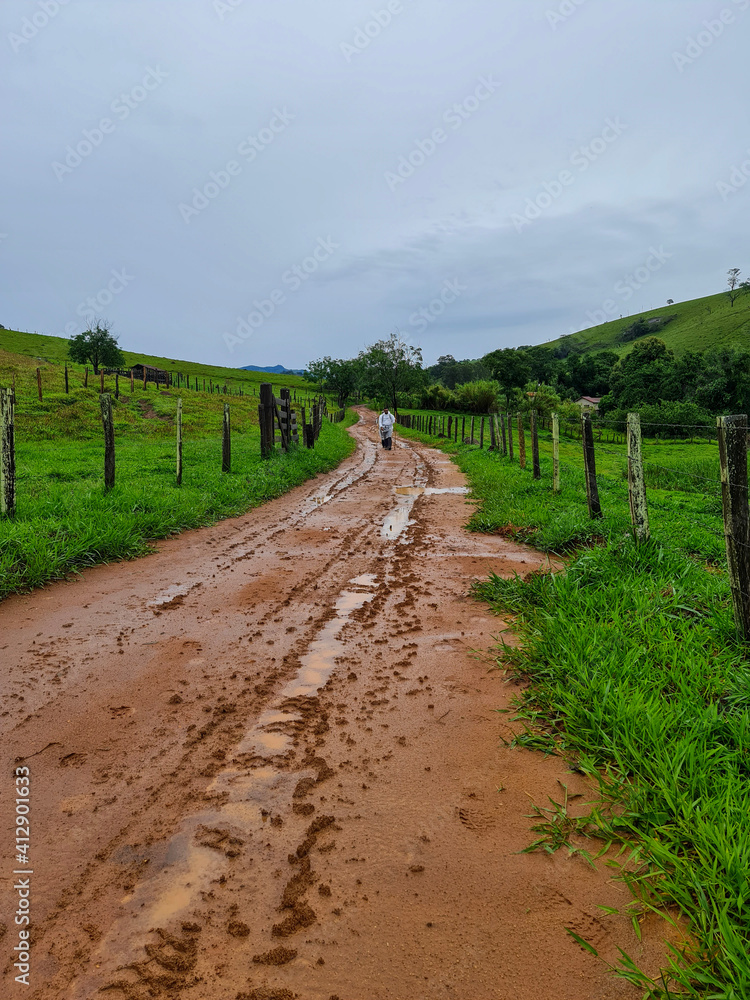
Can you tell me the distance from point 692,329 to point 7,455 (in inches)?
5384

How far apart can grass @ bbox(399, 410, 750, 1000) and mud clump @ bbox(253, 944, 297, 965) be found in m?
1.01

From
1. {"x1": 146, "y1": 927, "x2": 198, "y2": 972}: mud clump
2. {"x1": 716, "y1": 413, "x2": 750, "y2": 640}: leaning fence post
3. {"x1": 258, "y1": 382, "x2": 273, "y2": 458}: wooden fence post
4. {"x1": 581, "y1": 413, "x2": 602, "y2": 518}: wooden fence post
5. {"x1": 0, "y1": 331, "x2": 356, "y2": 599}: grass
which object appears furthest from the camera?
{"x1": 258, "y1": 382, "x2": 273, "y2": 458}: wooden fence post

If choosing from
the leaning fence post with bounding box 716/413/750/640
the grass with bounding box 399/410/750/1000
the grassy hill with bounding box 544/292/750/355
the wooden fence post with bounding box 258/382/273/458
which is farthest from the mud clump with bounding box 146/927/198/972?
the grassy hill with bounding box 544/292/750/355

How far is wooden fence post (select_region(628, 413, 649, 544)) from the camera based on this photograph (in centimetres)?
580

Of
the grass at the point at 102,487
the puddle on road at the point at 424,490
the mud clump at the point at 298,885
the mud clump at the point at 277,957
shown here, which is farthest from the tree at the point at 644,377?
the mud clump at the point at 277,957

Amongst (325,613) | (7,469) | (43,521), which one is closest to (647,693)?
(325,613)

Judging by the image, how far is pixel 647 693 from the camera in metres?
3.26

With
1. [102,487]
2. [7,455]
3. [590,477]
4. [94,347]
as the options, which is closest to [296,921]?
[590,477]

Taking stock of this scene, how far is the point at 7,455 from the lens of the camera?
709 cm

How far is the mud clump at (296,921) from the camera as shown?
192 cm

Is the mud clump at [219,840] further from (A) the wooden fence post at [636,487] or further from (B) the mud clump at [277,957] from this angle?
(A) the wooden fence post at [636,487]

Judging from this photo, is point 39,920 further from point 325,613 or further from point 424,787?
point 325,613

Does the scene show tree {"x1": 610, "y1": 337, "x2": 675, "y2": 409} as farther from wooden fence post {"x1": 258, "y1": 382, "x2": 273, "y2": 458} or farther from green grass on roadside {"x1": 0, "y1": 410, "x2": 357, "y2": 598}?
green grass on roadside {"x1": 0, "y1": 410, "x2": 357, "y2": 598}

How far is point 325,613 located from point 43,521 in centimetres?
429
